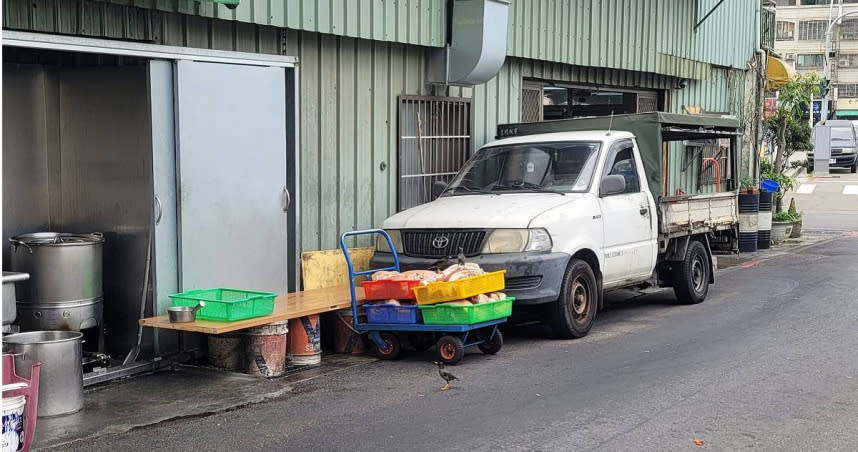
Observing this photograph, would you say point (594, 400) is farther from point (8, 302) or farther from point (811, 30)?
point (811, 30)

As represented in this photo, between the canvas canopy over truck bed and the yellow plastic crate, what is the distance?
353 cm

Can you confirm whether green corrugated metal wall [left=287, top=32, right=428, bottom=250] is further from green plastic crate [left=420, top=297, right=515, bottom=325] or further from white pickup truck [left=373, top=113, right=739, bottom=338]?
green plastic crate [left=420, top=297, right=515, bottom=325]

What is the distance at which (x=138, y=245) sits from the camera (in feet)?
28.8

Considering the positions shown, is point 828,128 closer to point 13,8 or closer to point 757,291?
point 757,291

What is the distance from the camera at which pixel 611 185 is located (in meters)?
10.3

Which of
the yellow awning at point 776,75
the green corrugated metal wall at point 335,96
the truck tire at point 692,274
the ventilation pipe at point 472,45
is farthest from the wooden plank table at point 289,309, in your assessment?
the yellow awning at point 776,75

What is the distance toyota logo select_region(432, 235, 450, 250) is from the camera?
9555 mm

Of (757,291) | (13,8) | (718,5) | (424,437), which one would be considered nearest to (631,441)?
(424,437)

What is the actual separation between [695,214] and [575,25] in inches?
163

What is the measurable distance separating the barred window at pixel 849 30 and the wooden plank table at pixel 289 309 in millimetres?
77315

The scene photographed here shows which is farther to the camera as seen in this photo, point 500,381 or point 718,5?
point 718,5

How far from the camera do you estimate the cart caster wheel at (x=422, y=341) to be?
9.22 metres

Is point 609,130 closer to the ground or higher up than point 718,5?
closer to the ground

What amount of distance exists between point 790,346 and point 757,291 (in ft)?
13.4
